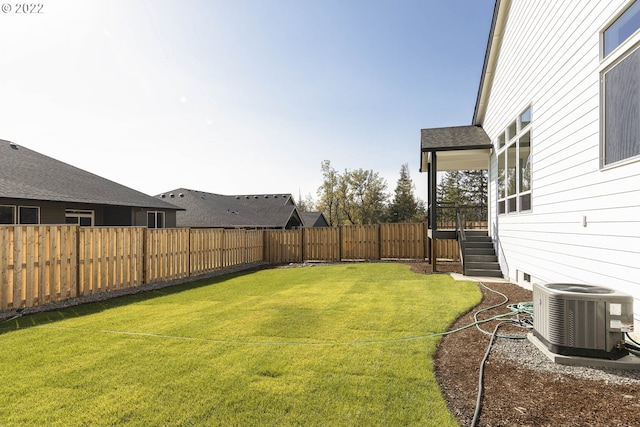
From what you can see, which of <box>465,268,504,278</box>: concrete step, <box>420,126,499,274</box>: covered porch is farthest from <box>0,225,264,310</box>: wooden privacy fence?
<box>465,268,504,278</box>: concrete step

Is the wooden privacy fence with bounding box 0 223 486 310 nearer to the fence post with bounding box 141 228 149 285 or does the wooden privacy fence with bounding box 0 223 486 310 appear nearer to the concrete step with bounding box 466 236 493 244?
the fence post with bounding box 141 228 149 285

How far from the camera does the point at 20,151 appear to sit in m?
14.3

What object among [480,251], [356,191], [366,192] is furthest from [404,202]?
[480,251]

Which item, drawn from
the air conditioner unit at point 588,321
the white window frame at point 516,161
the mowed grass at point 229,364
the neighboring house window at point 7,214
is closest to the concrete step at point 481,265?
the white window frame at point 516,161

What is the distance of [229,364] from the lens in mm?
3283

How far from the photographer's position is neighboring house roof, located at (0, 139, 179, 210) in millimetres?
11391

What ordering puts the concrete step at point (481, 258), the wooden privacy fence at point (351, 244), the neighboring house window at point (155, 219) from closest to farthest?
the concrete step at point (481, 258)
the wooden privacy fence at point (351, 244)
the neighboring house window at point (155, 219)

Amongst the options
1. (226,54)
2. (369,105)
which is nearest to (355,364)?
(226,54)

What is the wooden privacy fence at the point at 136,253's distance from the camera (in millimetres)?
6070

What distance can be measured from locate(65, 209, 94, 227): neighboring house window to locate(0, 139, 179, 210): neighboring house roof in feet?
3.08

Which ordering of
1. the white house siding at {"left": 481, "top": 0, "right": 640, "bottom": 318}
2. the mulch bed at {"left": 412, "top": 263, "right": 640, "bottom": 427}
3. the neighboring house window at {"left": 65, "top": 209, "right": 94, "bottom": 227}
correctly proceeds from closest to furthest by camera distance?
the mulch bed at {"left": 412, "top": 263, "right": 640, "bottom": 427}
the white house siding at {"left": 481, "top": 0, "right": 640, "bottom": 318}
the neighboring house window at {"left": 65, "top": 209, "right": 94, "bottom": 227}

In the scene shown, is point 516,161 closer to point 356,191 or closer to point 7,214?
point 7,214

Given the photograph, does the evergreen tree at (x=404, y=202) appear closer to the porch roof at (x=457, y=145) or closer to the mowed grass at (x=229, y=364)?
the porch roof at (x=457, y=145)

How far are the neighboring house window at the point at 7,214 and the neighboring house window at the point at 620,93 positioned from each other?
16.2 meters
